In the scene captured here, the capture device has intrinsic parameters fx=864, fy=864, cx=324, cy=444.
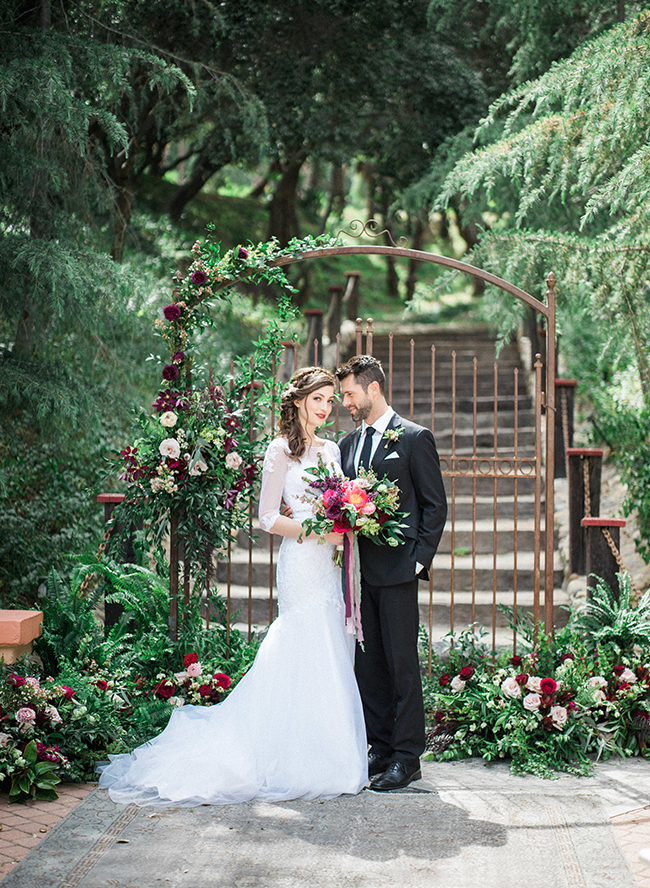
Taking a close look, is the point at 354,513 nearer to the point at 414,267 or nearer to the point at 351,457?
the point at 351,457

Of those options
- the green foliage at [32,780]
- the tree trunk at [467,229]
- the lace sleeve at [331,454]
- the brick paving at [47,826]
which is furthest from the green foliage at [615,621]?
the tree trunk at [467,229]

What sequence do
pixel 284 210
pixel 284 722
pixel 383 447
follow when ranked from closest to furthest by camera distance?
pixel 284 722, pixel 383 447, pixel 284 210

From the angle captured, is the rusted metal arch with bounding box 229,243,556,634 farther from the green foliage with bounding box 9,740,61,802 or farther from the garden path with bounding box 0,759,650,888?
the green foliage with bounding box 9,740,61,802

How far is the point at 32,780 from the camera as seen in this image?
12.4 ft

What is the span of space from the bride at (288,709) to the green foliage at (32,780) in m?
0.24

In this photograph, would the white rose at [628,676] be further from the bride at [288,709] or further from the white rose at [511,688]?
the bride at [288,709]

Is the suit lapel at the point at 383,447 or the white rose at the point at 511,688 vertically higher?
the suit lapel at the point at 383,447

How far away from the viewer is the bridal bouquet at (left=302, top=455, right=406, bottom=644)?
382cm

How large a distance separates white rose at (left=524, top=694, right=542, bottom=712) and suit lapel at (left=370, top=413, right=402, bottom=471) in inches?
55.5

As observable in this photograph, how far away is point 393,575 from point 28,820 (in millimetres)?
1873

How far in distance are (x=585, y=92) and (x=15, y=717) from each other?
473 cm

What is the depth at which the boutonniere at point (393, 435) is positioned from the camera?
4087 mm

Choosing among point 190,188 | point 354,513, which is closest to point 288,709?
point 354,513

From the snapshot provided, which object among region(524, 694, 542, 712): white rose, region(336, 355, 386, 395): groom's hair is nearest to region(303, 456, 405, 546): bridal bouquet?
region(336, 355, 386, 395): groom's hair
